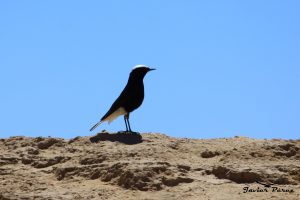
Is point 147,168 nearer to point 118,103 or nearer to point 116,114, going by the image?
point 118,103

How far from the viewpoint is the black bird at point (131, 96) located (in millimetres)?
11711

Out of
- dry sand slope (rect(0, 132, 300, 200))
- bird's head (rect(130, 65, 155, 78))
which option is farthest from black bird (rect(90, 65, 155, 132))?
dry sand slope (rect(0, 132, 300, 200))

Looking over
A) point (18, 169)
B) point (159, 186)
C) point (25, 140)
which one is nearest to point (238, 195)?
point (159, 186)

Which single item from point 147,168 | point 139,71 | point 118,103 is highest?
point 139,71

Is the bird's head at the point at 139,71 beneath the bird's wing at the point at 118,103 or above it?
above

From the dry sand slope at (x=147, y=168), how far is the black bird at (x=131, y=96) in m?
1.29

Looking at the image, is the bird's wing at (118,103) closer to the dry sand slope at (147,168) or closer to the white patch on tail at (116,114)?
the white patch on tail at (116,114)

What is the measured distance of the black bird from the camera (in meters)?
11.7

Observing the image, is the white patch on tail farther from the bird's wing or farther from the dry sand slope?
the dry sand slope

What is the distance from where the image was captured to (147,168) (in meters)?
8.27

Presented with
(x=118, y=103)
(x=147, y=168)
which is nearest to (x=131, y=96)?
(x=118, y=103)

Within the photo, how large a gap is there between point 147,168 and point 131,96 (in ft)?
11.7

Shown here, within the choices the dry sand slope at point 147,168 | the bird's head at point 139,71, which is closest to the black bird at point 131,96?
the bird's head at point 139,71

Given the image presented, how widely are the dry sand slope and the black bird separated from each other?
50.6 inches
